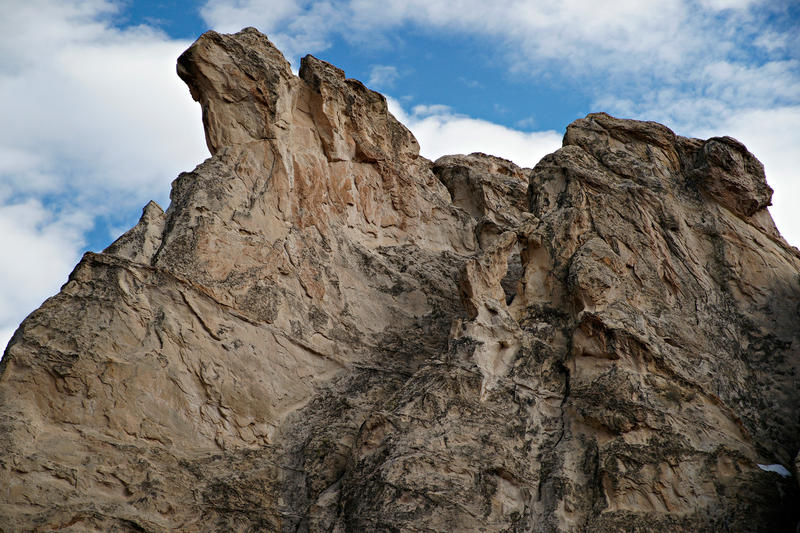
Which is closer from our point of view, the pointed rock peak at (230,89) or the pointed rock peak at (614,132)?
the pointed rock peak at (230,89)

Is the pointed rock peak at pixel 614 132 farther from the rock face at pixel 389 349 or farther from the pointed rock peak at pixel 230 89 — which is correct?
the pointed rock peak at pixel 230 89

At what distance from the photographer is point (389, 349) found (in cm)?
2031

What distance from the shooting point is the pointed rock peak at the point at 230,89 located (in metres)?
21.8

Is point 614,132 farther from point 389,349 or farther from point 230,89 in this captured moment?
point 230,89

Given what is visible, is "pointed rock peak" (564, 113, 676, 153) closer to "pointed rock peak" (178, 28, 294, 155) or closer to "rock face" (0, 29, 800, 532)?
"rock face" (0, 29, 800, 532)

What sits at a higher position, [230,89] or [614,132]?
[614,132]

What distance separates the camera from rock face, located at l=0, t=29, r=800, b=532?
1608cm

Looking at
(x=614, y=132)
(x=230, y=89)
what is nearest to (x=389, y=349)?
(x=230, y=89)

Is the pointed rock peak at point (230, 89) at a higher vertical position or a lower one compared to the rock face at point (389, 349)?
higher

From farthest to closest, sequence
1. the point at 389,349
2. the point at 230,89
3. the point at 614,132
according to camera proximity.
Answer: the point at 614,132
the point at 230,89
the point at 389,349

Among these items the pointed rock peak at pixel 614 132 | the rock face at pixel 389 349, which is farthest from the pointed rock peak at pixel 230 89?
the pointed rock peak at pixel 614 132

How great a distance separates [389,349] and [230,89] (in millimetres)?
7670

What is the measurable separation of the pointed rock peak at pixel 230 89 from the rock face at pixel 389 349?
57mm

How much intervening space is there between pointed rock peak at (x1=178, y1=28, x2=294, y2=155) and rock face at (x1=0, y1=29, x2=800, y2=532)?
6 centimetres
